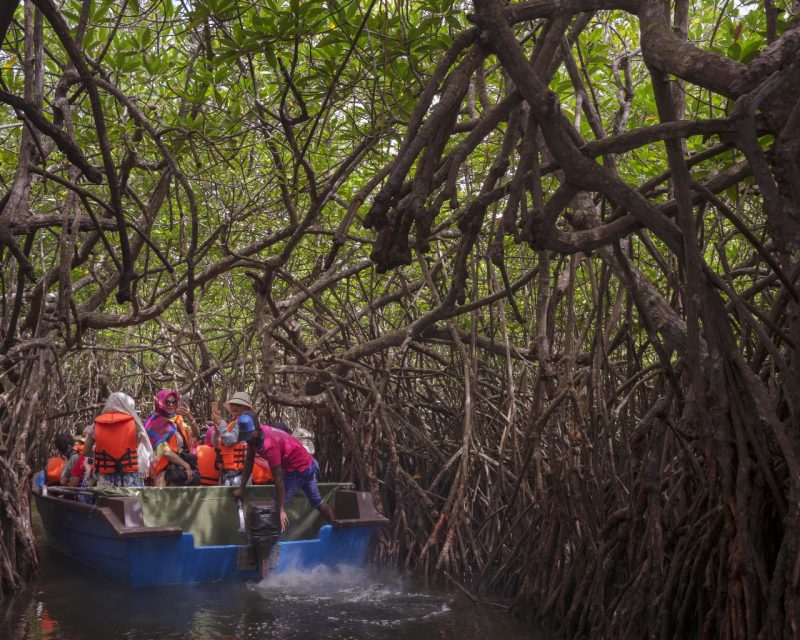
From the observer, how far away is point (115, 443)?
701 centimetres

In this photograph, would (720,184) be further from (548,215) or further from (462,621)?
(462,621)

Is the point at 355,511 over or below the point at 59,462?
below

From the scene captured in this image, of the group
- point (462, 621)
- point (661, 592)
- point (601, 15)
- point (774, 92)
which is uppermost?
point (601, 15)

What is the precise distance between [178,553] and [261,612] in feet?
2.60

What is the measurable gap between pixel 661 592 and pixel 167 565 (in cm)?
378

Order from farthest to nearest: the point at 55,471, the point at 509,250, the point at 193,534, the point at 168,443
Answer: the point at 55,471, the point at 168,443, the point at 509,250, the point at 193,534

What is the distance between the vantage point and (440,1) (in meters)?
4.06

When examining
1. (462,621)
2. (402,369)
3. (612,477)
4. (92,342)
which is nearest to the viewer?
(612,477)

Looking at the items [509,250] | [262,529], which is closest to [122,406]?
[262,529]

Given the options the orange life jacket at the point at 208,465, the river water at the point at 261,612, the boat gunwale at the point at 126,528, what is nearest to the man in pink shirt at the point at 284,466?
the river water at the point at 261,612

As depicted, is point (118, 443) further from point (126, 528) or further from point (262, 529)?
point (262, 529)

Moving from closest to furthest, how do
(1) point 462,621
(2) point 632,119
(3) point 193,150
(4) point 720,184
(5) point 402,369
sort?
(4) point 720,184 → (3) point 193,150 → (1) point 462,621 → (2) point 632,119 → (5) point 402,369

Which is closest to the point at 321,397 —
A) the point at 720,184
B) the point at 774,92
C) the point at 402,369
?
the point at 402,369

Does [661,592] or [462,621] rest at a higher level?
[661,592]
